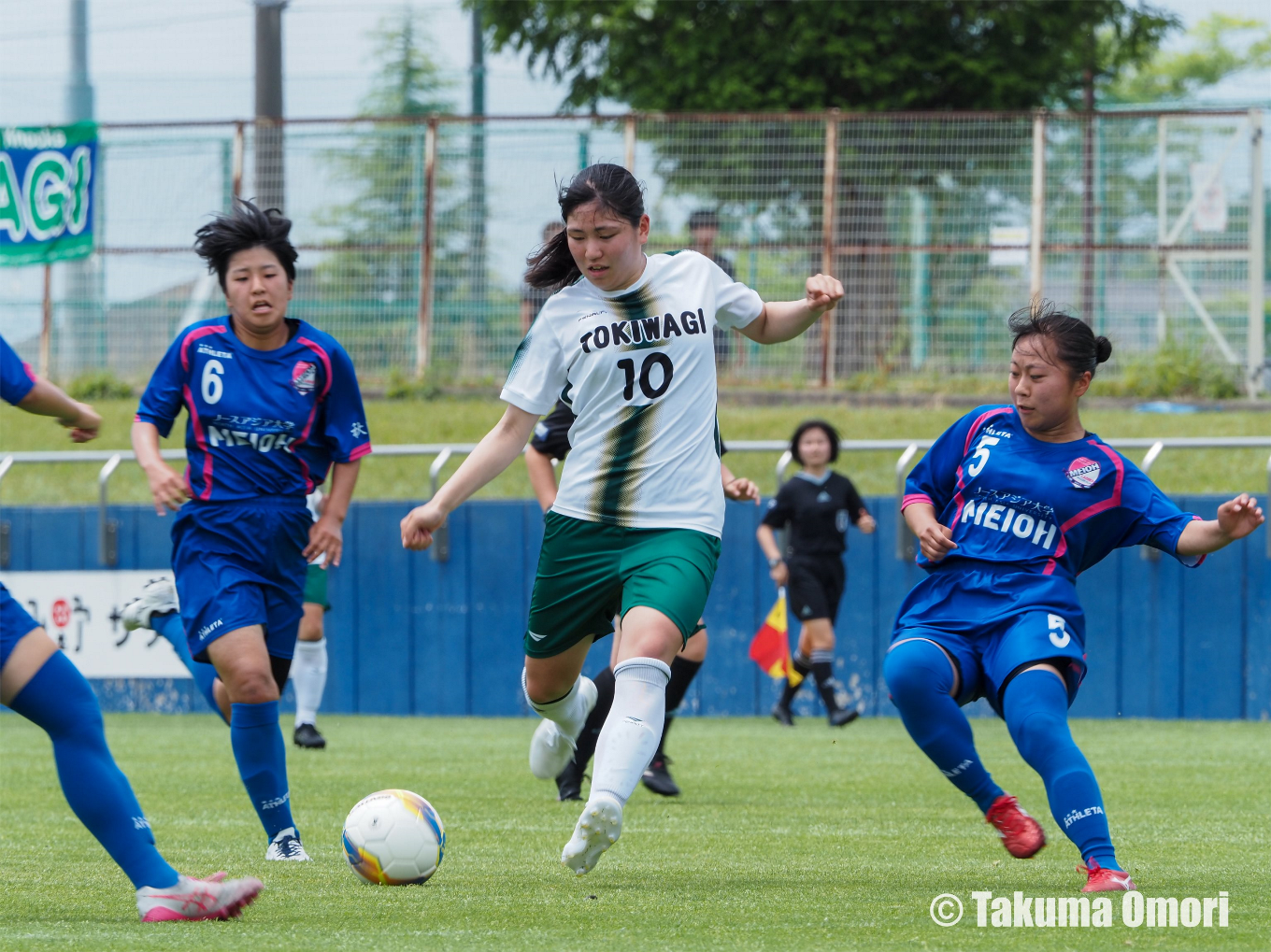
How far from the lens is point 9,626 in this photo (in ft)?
13.0

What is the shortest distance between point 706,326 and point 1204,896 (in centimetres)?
212

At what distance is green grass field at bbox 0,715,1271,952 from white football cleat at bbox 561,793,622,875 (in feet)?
0.48

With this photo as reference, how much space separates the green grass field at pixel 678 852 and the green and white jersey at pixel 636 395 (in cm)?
111

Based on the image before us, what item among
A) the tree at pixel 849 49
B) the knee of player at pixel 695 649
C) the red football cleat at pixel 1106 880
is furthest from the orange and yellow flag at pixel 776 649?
the tree at pixel 849 49

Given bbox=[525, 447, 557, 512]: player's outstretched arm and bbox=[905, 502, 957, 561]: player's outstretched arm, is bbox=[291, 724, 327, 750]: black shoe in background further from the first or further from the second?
bbox=[905, 502, 957, 561]: player's outstretched arm

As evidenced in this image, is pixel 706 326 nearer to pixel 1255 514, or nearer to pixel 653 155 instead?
pixel 1255 514

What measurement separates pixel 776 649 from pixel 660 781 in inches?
175

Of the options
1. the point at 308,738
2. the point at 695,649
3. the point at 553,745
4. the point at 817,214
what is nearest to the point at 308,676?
the point at 308,738

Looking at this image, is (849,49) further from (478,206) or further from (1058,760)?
(1058,760)

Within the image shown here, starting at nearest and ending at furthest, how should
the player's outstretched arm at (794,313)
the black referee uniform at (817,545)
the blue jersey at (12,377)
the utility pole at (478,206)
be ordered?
the blue jersey at (12,377), the player's outstretched arm at (794,313), the black referee uniform at (817,545), the utility pole at (478,206)

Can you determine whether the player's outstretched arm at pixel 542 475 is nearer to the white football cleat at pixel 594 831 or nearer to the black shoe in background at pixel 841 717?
the white football cleat at pixel 594 831

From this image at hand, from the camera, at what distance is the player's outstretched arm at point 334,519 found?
560 centimetres

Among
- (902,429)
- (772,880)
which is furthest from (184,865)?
(902,429)

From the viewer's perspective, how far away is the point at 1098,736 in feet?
35.2
